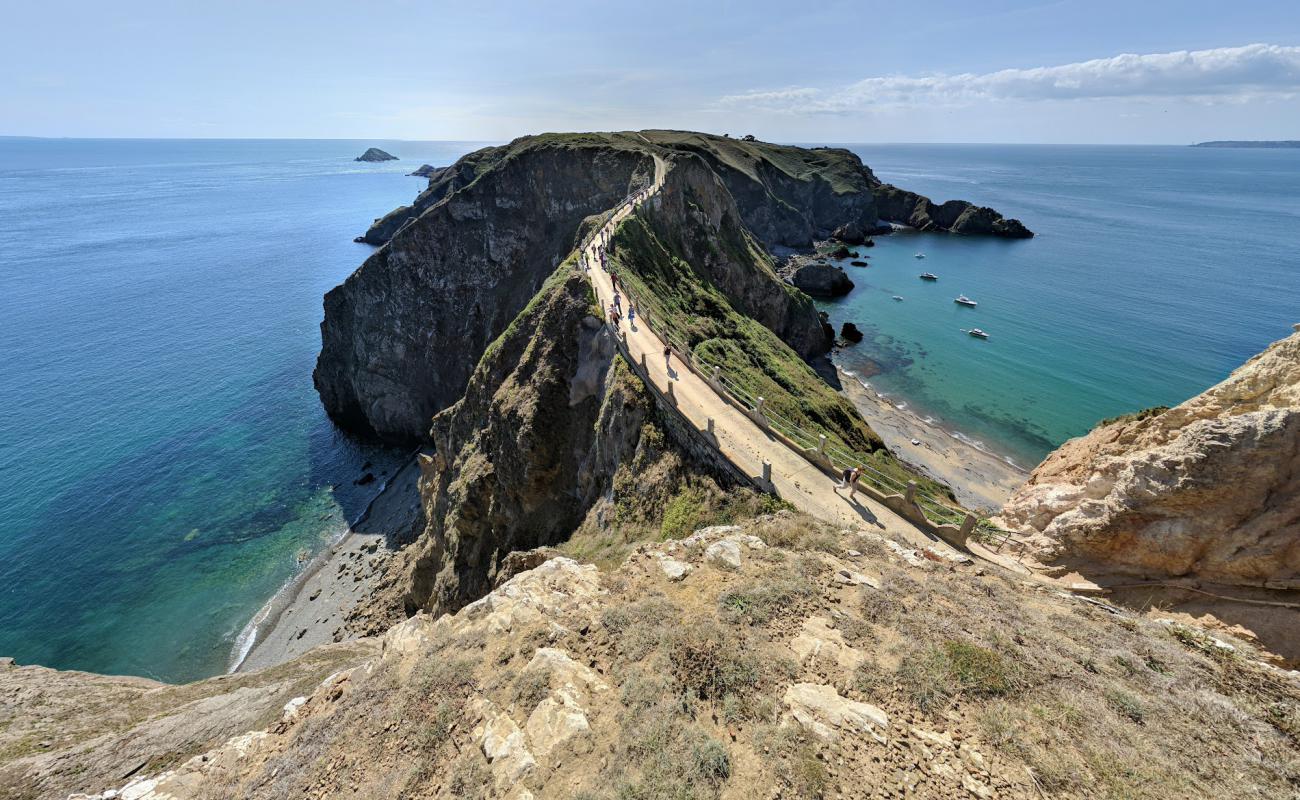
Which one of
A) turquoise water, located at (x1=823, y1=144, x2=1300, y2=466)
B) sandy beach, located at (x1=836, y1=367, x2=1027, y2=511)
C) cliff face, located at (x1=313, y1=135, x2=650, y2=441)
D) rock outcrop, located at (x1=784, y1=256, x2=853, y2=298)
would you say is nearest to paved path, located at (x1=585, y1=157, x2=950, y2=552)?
sandy beach, located at (x1=836, y1=367, x2=1027, y2=511)

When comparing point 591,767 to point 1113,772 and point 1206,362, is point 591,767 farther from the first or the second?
point 1206,362

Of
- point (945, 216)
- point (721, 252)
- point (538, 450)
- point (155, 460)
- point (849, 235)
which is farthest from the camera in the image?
point (945, 216)

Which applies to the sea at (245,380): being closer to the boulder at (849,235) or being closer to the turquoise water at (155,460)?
the turquoise water at (155,460)

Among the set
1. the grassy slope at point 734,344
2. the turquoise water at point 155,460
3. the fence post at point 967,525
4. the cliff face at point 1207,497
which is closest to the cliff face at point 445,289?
the turquoise water at point 155,460

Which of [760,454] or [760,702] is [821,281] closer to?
[760,454]

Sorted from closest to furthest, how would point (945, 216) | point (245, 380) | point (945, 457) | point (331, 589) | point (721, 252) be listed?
1. point (331, 589)
2. point (945, 457)
3. point (721, 252)
4. point (245, 380)
5. point (945, 216)

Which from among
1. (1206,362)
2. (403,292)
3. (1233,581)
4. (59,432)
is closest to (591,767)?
(1233,581)

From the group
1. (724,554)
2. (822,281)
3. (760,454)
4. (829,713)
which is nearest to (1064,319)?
(822,281)
